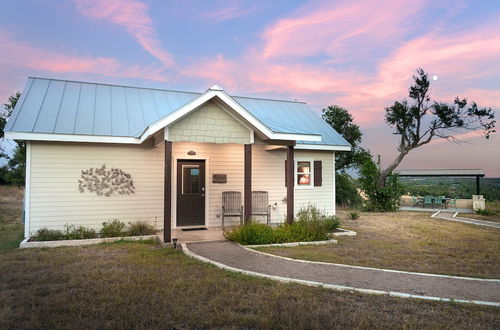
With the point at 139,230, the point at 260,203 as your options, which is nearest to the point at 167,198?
the point at 139,230

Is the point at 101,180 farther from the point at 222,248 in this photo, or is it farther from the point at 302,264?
the point at 302,264

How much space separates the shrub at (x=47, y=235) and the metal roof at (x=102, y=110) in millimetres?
2574

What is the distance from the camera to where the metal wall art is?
9.12m

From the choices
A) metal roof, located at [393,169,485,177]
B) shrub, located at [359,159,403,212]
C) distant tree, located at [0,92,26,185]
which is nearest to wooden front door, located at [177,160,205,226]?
distant tree, located at [0,92,26,185]

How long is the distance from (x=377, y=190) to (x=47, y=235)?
49.3 feet

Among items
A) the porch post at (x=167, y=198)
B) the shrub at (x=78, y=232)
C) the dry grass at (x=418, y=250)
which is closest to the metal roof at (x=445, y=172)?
the dry grass at (x=418, y=250)

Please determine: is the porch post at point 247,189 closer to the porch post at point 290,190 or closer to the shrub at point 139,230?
the porch post at point 290,190

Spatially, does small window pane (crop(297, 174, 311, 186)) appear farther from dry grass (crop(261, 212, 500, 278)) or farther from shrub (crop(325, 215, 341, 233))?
shrub (crop(325, 215, 341, 233))

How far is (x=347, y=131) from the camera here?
19.8 metres

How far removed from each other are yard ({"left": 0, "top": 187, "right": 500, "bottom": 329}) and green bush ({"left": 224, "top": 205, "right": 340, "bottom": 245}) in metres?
2.13

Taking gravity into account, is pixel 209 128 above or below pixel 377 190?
above

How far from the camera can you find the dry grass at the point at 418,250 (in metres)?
6.26

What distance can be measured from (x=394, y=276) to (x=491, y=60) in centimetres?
1111

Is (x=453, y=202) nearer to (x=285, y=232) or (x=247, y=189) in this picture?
(x=285, y=232)
